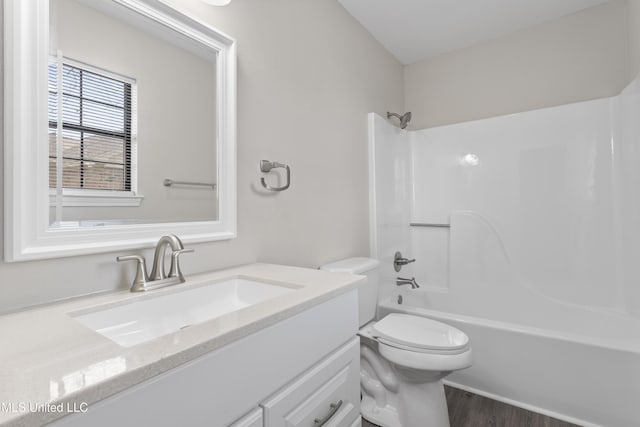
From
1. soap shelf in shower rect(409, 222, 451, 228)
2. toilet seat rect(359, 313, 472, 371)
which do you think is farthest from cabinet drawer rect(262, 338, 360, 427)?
soap shelf in shower rect(409, 222, 451, 228)

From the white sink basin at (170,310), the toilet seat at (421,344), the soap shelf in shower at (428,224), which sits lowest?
the toilet seat at (421,344)

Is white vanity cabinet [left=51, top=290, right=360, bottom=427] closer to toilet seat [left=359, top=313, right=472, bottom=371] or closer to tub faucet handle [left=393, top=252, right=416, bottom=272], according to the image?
toilet seat [left=359, top=313, right=472, bottom=371]

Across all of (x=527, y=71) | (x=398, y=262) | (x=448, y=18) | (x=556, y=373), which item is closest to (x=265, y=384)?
(x=556, y=373)

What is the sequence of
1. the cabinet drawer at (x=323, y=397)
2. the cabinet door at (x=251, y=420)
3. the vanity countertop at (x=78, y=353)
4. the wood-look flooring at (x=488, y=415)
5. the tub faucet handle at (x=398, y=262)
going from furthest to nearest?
the tub faucet handle at (x=398, y=262) → the wood-look flooring at (x=488, y=415) → the cabinet drawer at (x=323, y=397) → the cabinet door at (x=251, y=420) → the vanity countertop at (x=78, y=353)

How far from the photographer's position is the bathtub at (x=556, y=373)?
155 centimetres

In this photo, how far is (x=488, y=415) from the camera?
1.73 m

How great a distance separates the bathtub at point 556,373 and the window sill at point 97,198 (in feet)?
6.30

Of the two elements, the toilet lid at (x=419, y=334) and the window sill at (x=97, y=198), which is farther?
the toilet lid at (x=419, y=334)

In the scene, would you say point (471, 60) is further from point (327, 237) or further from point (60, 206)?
point (60, 206)

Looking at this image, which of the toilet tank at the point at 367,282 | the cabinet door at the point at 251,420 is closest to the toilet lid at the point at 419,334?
the toilet tank at the point at 367,282

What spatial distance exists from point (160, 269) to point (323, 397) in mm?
623

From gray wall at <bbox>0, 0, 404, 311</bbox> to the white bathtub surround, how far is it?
0.40 m

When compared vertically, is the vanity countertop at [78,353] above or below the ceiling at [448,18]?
below

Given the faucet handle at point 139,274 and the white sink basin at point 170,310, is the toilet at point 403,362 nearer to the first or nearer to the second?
the white sink basin at point 170,310
